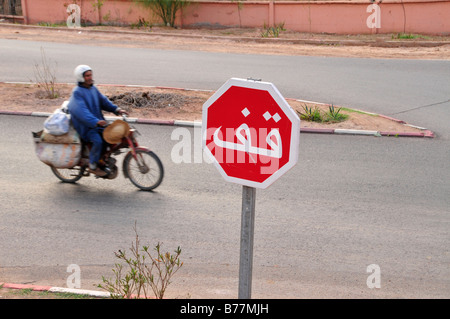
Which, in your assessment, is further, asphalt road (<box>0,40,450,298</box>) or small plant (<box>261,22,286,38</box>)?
small plant (<box>261,22,286,38</box>)

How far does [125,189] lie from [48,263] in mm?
2598

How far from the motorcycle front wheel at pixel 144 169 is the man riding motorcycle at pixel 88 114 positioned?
403 millimetres

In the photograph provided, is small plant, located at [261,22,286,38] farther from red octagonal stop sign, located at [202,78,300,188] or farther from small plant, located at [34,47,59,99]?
red octagonal stop sign, located at [202,78,300,188]

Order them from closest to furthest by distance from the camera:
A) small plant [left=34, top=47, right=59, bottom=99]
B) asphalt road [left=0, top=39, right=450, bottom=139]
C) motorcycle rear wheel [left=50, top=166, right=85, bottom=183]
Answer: motorcycle rear wheel [left=50, top=166, right=85, bottom=183] < small plant [left=34, top=47, right=59, bottom=99] < asphalt road [left=0, top=39, right=450, bottom=139]

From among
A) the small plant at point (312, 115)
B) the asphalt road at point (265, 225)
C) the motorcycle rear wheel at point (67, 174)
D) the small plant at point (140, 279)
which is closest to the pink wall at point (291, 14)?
the small plant at point (312, 115)

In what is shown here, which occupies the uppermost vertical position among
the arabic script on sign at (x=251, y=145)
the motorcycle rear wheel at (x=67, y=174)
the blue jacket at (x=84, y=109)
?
the arabic script on sign at (x=251, y=145)

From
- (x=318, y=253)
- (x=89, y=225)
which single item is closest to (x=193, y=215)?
(x=89, y=225)

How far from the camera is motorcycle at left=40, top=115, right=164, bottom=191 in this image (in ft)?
29.9

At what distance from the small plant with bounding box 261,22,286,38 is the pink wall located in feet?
0.91

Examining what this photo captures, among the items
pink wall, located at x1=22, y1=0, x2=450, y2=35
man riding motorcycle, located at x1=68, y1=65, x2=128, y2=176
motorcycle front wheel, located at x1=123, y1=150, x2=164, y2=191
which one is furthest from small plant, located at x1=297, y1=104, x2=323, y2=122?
pink wall, located at x1=22, y1=0, x2=450, y2=35

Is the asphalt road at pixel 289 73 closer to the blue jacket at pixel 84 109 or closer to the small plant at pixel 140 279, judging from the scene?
the blue jacket at pixel 84 109

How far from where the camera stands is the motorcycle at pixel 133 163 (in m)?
9.12

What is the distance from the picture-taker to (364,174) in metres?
10.1

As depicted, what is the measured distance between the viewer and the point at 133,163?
9281 mm
